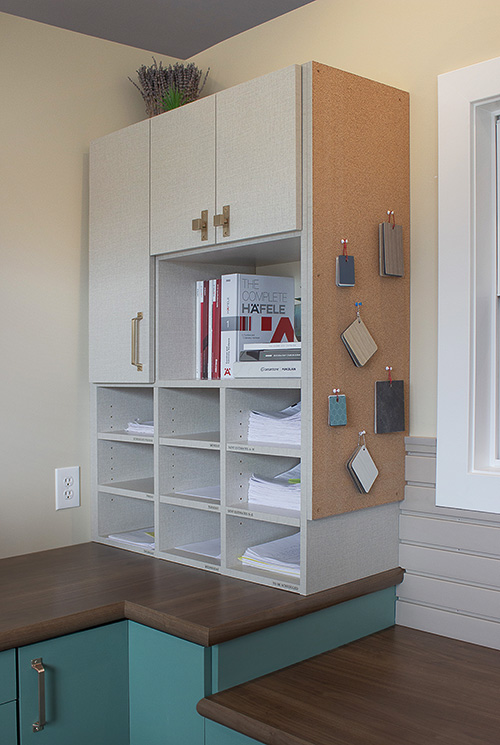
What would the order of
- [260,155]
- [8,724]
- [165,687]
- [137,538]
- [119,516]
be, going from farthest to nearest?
[119,516], [137,538], [260,155], [165,687], [8,724]

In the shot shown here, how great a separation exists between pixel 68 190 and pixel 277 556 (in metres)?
1.35

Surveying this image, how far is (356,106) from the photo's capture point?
1785 millimetres

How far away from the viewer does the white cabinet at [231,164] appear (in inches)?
66.6

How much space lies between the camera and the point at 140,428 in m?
2.30

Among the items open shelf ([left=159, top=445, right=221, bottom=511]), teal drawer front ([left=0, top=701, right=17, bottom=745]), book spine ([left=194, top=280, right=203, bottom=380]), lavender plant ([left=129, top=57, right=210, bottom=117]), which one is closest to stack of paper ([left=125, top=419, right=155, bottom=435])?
open shelf ([left=159, top=445, right=221, bottom=511])

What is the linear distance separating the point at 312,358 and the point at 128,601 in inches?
28.7

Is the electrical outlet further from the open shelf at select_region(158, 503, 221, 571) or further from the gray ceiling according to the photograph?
the gray ceiling

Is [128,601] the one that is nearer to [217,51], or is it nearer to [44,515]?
[44,515]

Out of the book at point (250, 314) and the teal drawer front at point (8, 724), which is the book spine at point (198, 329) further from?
the teal drawer front at point (8, 724)

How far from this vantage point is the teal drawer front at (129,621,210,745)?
5.09 feet

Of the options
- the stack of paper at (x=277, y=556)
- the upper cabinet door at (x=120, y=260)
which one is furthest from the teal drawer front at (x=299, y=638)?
the upper cabinet door at (x=120, y=260)

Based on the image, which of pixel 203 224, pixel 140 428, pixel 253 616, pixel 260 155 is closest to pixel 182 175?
pixel 203 224

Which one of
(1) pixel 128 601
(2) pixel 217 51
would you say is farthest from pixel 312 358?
(2) pixel 217 51

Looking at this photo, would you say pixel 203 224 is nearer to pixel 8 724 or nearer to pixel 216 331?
pixel 216 331
